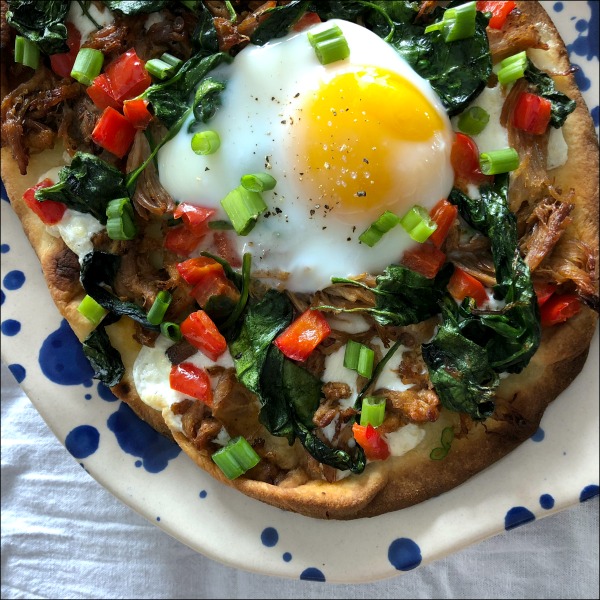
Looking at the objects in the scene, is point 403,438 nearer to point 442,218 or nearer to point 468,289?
point 468,289

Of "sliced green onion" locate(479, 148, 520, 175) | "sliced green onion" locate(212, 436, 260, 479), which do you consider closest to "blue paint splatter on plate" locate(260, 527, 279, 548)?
"sliced green onion" locate(212, 436, 260, 479)

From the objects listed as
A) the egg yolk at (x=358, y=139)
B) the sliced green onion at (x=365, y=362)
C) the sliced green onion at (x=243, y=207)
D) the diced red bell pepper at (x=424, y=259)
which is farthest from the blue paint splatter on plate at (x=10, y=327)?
the diced red bell pepper at (x=424, y=259)

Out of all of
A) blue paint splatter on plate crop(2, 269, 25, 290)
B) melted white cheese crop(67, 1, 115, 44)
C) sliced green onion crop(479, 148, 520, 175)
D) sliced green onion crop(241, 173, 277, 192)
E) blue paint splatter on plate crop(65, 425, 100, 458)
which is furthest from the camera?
blue paint splatter on plate crop(2, 269, 25, 290)

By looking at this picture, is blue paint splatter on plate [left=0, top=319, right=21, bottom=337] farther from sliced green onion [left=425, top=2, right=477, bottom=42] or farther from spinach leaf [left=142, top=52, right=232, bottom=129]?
sliced green onion [left=425, top=2, right=477, bottom=42]

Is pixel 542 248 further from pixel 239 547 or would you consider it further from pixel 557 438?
pixel 239 547

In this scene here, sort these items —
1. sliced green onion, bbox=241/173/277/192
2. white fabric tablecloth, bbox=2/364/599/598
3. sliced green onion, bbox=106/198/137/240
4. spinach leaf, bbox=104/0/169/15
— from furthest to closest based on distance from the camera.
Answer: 1. white fabric tablecloth, bbox=2/364/599/598
2. spinach leaf, bbox=104/0/169/15
3. sliced green onion, bbox=106/198/137/240
4. sliced green onion, bbox=241/173/277/192

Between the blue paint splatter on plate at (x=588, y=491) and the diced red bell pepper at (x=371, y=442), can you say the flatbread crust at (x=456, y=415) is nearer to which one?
the diced red bell pepper at (x=371, y=442)

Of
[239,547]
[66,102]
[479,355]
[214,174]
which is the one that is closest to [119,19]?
[66,102]
